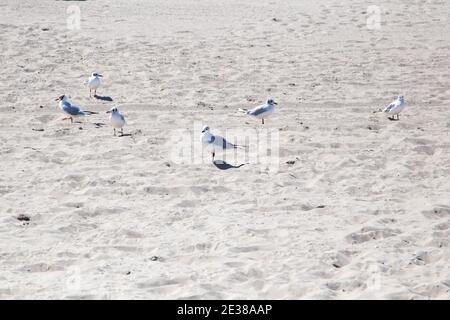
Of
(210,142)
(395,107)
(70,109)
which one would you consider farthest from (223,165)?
(395,107)

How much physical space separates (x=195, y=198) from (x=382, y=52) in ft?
32.2

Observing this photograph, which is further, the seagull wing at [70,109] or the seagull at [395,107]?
the seagull at [395,107]

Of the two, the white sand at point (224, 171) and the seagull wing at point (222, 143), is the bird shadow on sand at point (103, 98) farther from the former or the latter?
the seagull wing at point (222, 143)

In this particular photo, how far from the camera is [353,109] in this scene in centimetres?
1441

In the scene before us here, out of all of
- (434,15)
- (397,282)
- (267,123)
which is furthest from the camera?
(434,15)

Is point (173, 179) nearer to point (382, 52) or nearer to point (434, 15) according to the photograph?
point (382, 52)

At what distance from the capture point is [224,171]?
1123cm

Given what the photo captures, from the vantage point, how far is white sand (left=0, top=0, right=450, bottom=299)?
792cm

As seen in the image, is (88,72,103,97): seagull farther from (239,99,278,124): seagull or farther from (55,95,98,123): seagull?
(239,99,278,124): seagull

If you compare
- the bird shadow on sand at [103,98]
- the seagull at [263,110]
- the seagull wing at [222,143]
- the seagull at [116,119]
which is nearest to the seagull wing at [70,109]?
the seagull at [116,119]

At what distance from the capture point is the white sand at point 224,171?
792 cm

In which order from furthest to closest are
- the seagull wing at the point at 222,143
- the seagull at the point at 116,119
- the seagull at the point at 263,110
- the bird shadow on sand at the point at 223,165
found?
the seagull at the point at 263,110, the seagull at the point at 116,119, the seagull wing at the point at 222,143, the bird shadow on sand at the point at 223,165

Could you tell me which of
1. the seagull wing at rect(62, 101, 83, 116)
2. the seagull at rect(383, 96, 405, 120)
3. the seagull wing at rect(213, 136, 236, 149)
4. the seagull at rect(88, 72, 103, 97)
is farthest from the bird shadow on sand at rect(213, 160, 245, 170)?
the seagull at rect(88, 72, 103, 97)
